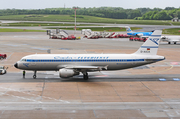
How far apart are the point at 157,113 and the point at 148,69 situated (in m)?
24.1

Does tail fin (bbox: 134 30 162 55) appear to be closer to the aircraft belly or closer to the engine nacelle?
the aircraft belly

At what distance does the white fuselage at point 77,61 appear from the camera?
3934 cm

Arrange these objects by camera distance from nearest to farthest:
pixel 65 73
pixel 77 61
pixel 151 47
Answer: pixel 65 73
pixel 77 61
pixel 151 47

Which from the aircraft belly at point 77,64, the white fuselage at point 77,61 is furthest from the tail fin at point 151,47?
the aircraft belly at point 77,64

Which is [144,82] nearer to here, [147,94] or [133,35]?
[147,94]

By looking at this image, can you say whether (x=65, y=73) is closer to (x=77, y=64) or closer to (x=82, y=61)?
(x=77, y=64)

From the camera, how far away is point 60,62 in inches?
1551

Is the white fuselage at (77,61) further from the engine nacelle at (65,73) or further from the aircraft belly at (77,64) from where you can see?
the engine nacelle at (65,73)

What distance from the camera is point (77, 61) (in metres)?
39.5

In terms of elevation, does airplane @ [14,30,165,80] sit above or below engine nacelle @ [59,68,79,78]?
above

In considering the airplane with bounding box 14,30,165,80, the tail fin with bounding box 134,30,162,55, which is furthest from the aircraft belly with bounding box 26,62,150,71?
the tail fin with bounding box 134,30,162,55

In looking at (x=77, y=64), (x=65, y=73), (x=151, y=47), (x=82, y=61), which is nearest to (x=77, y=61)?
(x=77, y=64)

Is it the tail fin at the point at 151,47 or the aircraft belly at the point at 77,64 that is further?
the tail fin at the point at 151,47

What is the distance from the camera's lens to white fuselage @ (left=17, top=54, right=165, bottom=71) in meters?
39.3
